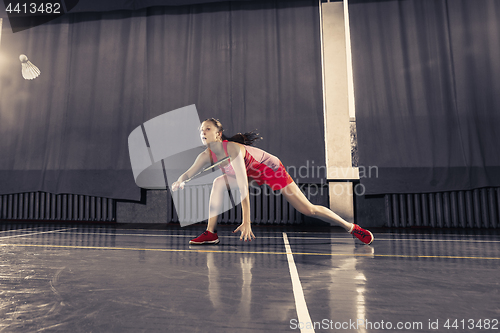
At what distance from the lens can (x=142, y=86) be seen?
5.39 m

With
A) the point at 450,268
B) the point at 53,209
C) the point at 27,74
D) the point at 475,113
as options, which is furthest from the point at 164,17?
the point at 450,268

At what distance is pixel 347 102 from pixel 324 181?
128 cm

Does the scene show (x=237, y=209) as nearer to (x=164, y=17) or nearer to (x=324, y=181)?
(x=324, y=181)

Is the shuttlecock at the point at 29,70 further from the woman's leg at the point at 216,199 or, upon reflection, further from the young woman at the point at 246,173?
the woman's leg at the point at 216,199

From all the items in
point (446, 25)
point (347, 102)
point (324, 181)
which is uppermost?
point (446, 25)

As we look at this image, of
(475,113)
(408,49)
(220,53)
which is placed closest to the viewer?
(475,113)

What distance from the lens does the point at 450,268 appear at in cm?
176

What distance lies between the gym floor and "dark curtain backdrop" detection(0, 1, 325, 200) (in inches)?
119

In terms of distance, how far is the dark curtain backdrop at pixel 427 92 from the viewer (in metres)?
4.52

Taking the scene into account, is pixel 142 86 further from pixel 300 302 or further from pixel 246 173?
pixel 300 302

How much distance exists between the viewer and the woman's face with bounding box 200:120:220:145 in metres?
2.57

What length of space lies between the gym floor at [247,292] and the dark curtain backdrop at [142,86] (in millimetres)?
3016

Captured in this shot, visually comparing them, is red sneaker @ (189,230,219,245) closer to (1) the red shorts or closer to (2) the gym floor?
(2) the gym floor

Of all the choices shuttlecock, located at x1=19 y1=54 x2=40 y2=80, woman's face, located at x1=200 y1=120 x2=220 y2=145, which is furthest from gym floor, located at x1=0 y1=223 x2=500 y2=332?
shuttlecock, located at x1=19 y1=54 x2=40 y2=80
